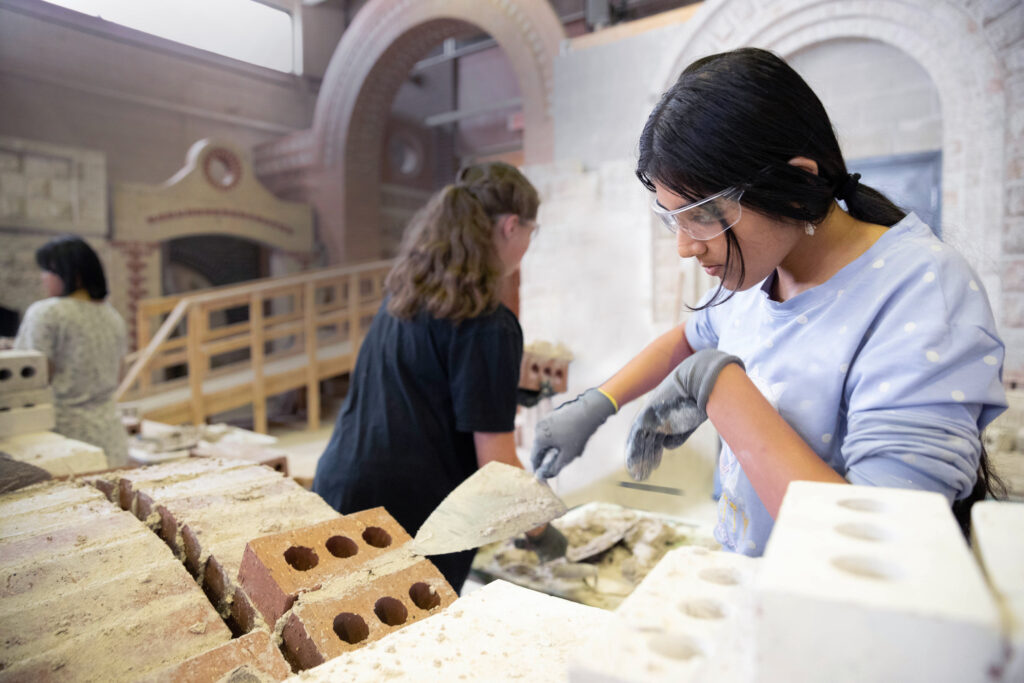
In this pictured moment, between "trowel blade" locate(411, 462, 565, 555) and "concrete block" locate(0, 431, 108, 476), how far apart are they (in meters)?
1.32

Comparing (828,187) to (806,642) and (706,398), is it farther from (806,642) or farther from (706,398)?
(806,642)

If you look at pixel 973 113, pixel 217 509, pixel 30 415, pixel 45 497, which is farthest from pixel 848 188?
pixel 973 113

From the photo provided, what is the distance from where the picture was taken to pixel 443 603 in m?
1.00

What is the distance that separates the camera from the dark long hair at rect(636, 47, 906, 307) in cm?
92

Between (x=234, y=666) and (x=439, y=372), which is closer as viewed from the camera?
(x=234, y=666)

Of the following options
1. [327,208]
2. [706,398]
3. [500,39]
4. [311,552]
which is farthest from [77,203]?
[706,398]

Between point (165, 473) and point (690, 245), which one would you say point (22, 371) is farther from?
Answer: point (690, 245)

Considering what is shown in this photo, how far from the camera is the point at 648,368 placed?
55.4 inches

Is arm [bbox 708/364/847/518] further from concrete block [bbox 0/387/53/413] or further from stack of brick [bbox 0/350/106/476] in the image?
concrete block [bbox 0/387/53/413]

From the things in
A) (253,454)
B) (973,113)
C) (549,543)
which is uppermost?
(973,113)

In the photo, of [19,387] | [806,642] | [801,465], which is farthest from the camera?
[19,387]

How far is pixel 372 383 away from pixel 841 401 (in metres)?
1.18

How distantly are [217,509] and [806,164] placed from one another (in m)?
1.21

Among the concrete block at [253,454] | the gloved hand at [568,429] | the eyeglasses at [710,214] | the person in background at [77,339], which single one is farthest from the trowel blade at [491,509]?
the person in background at [77,339]
